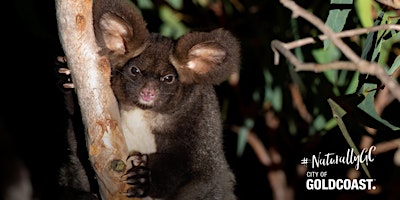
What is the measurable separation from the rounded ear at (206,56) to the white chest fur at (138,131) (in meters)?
0.27

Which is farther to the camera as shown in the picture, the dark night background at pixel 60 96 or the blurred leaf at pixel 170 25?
the dark night background at pixel 60 96

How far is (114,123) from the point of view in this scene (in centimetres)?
304

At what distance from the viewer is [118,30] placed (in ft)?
11.2

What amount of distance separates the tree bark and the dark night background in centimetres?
187

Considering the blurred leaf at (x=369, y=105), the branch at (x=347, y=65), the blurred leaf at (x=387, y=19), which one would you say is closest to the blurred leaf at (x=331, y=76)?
the blurred leaf at (x=387, y=19)

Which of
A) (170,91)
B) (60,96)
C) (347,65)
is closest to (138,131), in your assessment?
(170,91)

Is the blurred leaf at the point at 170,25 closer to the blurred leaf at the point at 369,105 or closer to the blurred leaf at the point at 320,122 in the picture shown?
the blurred leaf at the point at 320,122

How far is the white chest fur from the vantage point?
3566 mm

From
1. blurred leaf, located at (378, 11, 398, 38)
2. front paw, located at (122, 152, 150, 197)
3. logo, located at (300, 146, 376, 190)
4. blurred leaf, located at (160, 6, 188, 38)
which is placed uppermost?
blurred leaf, located at (160, 6, 188, 38)

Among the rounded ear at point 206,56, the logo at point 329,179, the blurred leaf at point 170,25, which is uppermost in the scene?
the blurred leaf at point 170,25

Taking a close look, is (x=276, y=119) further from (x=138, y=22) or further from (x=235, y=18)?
(x=138, y=22)

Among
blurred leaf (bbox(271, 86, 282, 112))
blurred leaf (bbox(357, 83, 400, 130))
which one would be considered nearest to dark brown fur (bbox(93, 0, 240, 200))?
blurred leaf (bbox(357, 83, 400, 130))

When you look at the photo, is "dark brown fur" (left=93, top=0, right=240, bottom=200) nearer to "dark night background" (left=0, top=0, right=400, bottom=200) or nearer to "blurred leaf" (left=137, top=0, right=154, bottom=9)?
"blurred leaf" (left=137, top=0, right=154, bottom=9)

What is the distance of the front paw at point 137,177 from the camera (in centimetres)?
317
